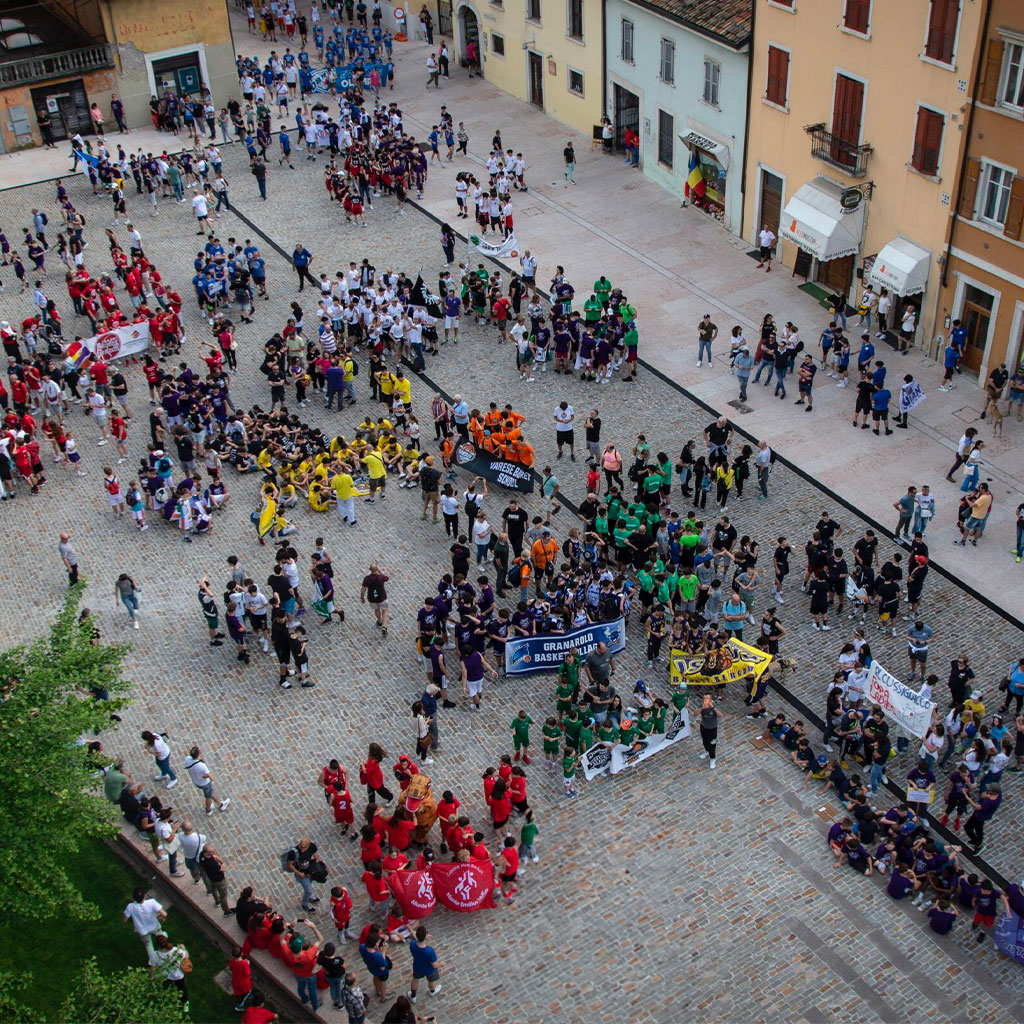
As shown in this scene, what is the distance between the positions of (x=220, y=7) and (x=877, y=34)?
98.5 feet

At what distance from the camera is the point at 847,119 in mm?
38094

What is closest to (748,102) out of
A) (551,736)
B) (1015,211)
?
(1015,211)

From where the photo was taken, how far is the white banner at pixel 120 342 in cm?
3669

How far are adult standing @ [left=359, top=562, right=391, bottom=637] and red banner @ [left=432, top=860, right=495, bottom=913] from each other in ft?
22.6

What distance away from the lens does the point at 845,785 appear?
78.6ft

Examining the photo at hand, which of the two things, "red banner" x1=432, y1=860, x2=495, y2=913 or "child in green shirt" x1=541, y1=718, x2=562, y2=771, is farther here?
"child in green shirt" x1=541, y1=718, x2=562, y2=771

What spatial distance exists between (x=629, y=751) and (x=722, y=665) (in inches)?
102

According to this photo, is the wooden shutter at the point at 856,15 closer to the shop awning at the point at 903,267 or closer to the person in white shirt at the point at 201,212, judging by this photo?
the shop awning at the point at 903,267

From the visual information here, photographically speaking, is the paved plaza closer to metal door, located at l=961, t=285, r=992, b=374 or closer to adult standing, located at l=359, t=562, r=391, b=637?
adult standing, located at l=359, t=562, r=391, b=637

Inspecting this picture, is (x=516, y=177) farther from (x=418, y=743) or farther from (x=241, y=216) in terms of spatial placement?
(x=418, y=743)

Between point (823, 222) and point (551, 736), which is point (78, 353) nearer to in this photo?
point (551, 736)

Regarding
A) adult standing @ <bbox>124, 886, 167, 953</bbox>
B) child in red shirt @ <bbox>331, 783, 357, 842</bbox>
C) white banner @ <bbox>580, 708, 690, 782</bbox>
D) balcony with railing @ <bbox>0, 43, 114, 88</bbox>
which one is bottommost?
white banner @ <bbox>580, 708, 690, 782</bbox>

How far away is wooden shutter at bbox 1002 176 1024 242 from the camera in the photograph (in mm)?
32781

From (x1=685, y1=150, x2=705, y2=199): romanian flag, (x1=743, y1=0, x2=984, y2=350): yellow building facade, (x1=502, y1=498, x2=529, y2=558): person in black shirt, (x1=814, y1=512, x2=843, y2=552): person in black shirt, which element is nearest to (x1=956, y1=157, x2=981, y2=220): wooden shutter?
(x1=743, y1=0, x2=984, y2=350): yellow building facade
